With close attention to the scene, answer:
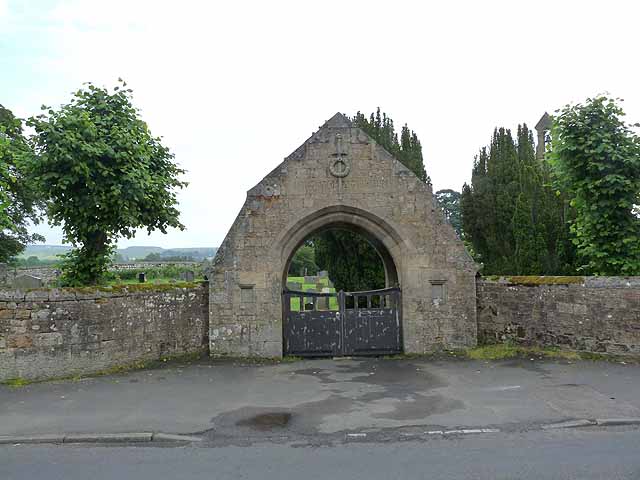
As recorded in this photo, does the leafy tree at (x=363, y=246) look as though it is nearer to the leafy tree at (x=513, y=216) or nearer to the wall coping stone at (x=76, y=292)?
the leafy tree at (x=513, y=216)

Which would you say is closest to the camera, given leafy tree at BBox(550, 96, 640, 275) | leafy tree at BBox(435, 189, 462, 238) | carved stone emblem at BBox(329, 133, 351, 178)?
leafy tree at BBox(550, 96, 640, 275)

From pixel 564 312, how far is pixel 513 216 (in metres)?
10.1

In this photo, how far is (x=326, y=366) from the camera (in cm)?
1088

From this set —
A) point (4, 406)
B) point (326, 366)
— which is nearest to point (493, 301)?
point (326, 366)

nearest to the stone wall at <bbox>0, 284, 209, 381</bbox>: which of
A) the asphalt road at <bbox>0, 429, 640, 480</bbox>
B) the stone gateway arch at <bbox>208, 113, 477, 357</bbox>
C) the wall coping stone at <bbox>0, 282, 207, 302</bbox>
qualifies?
the wall coping stone at <bbox>0, 282, 207, 302</bbox>

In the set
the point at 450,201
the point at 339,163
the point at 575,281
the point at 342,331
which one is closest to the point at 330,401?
the point at 342,331

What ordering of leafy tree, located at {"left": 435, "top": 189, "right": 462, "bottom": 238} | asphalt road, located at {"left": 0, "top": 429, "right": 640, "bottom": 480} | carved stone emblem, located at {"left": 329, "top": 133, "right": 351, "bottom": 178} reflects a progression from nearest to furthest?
1. asphalt road, located at {"left": 0, "top": 429, "right": 640, "bottom": 480}
2. carved stone emblem, located at {"left": 329, "top": 133, "right": 351, "bottom": 178}
3. leafy tree, located at {"left": 435, "top": 189, "right": 462, "bottom": 238}

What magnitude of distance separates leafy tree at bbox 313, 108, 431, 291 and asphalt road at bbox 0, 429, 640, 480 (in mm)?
11114

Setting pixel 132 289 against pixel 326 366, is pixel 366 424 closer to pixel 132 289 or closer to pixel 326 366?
pixel 326 366

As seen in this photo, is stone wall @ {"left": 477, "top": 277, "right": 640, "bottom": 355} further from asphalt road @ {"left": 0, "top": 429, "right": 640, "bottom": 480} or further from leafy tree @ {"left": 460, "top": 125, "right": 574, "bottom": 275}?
leafy tree @ {"left": 460, "top": 125, "right": 574, "bottom": 275}

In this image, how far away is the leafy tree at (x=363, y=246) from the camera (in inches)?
711

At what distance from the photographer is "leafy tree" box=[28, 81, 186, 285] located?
10594mm

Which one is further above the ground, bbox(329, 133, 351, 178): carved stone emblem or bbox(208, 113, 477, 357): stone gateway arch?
bbox(329, 133, 351, 178): carved stone emblem

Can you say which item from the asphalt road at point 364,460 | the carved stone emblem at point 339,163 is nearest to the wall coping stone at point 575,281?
the carved stone emblem at point 339,163
